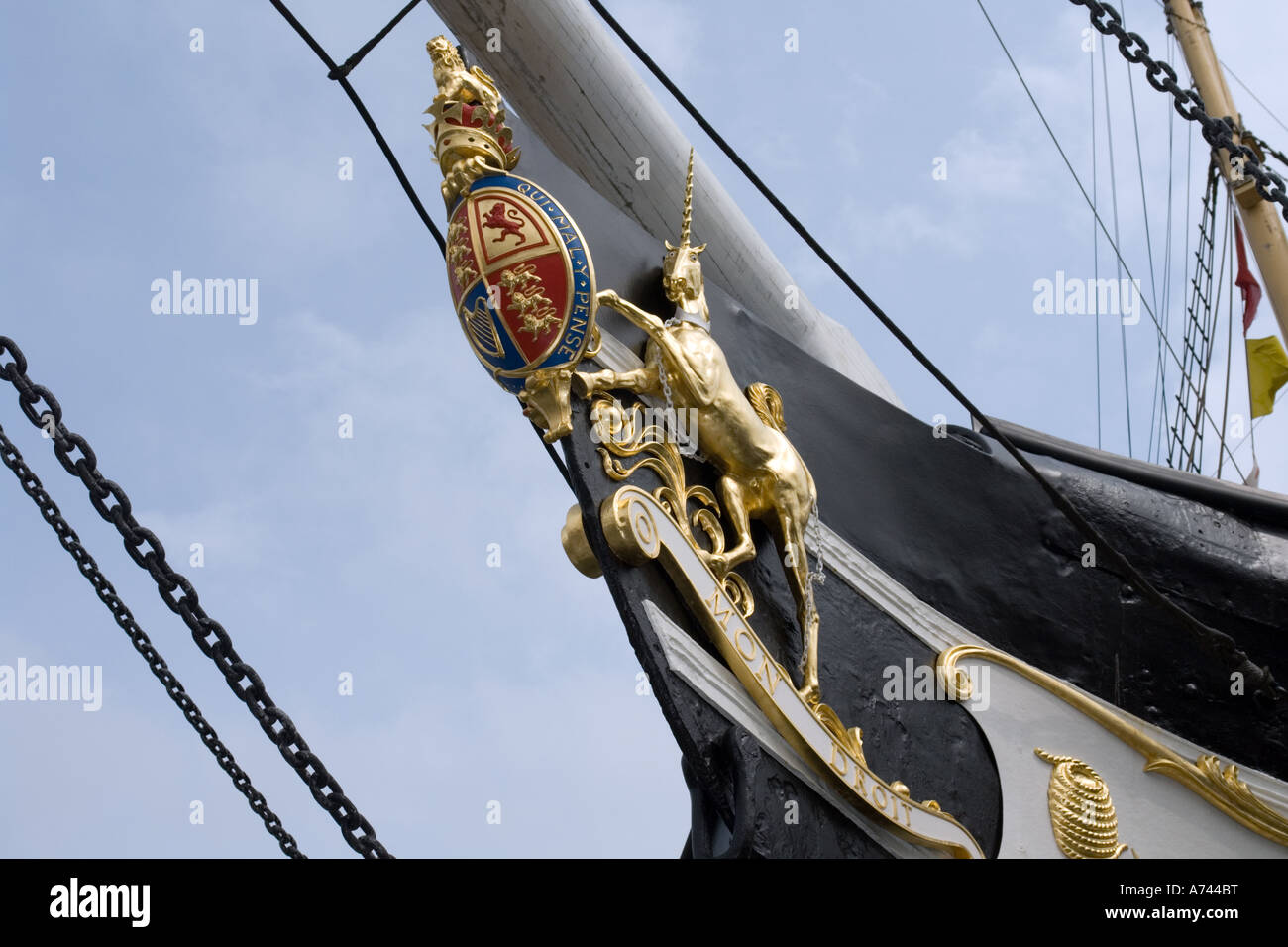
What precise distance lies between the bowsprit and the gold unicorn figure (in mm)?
115

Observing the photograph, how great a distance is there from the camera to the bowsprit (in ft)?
9.89

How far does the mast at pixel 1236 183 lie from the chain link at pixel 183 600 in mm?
4777

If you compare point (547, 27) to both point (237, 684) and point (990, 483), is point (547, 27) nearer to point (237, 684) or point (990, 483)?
point (990, 483)

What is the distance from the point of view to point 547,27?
12.2ft

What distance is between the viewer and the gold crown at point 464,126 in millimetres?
3094

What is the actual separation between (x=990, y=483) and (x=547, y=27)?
155 centimetres

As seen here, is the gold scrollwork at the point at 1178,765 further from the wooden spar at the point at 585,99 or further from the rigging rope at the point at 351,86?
the rigging rope at the point at 351,86

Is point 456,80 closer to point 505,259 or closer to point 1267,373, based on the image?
point 505,259

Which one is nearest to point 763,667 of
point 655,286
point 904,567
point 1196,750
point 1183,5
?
point 904,567

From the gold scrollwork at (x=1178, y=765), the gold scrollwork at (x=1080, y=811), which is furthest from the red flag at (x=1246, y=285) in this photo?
the gold scrollwork at (x=1080, y=811)

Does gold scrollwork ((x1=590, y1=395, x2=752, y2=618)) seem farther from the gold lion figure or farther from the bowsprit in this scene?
the gold lion figure

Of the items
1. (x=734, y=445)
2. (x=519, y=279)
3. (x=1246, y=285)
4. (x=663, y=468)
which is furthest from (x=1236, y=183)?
(x=519, y=279)

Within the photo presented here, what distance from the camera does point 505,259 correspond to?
9.96 ft

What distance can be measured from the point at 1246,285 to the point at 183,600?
23.8ft
